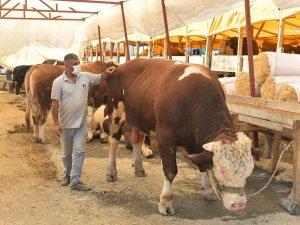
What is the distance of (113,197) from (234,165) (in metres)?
2.05

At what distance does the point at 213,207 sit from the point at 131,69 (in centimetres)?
237

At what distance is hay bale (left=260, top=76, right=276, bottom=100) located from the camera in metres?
6.01

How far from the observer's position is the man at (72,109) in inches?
222

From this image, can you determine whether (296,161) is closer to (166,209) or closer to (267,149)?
(166,209)

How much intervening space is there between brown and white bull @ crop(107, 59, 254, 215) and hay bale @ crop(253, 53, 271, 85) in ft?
5.00

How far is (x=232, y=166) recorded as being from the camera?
156 inches

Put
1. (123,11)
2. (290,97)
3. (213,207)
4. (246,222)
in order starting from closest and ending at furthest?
(246,222)
(213,207)
(290,97)
(123,11)

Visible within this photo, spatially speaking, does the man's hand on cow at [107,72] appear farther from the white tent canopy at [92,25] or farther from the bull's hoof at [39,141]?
the bull's hoof at [39,141]

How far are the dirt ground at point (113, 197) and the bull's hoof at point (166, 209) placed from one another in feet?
0.27

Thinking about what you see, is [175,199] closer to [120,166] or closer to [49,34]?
[120,166]

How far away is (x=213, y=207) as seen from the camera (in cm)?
508

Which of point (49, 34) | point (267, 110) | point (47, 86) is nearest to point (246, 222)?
point (267, 110)

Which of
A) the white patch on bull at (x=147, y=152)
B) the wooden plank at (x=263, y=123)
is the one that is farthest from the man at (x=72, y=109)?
the wooden plank at (x=263, y=123)

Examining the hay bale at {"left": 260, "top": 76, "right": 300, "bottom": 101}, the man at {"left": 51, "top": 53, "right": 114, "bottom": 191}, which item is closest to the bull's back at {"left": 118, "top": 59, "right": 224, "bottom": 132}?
the man at {"left": 51, "top": 53, "right": 114, "bottom": 191}
